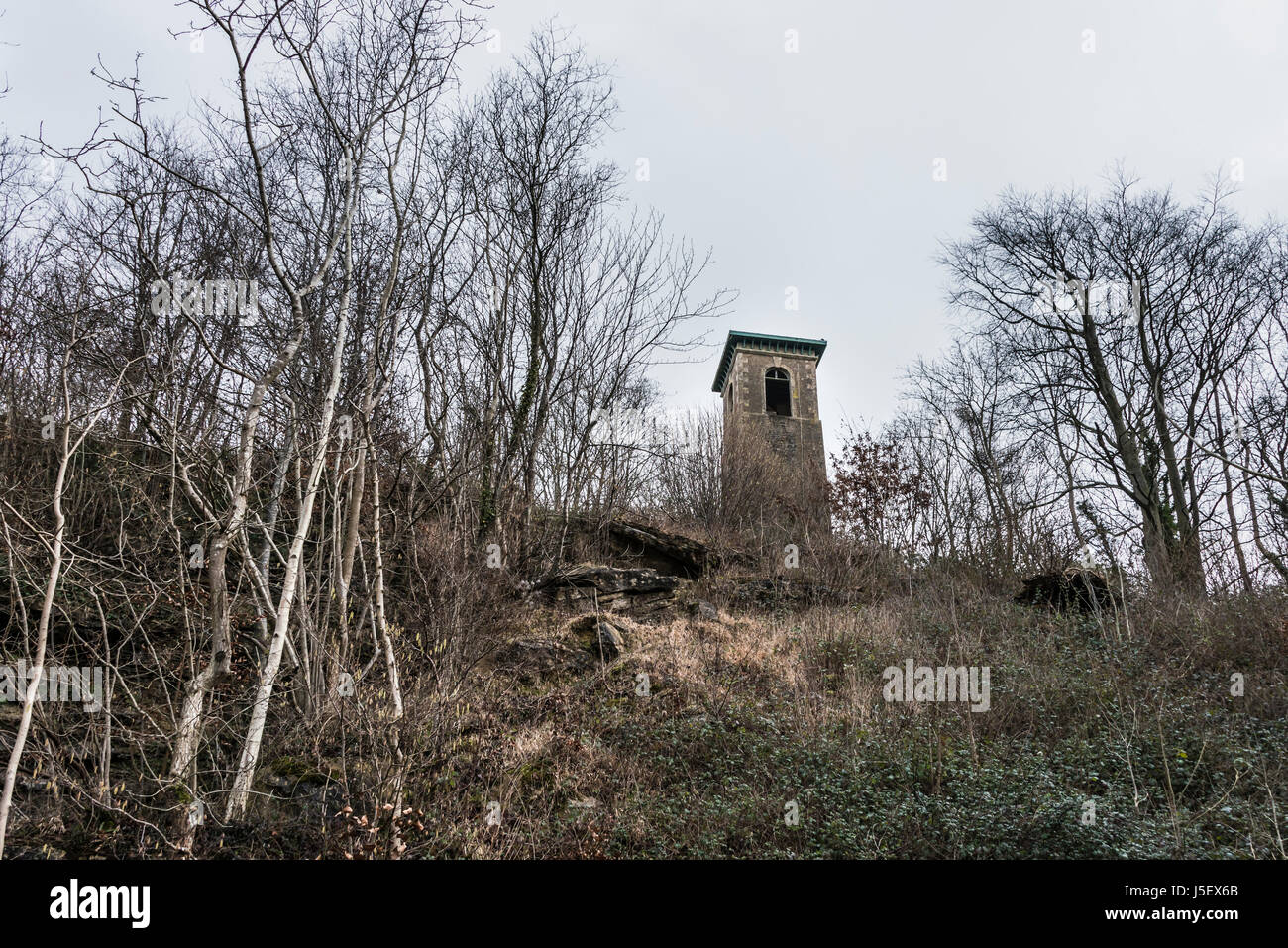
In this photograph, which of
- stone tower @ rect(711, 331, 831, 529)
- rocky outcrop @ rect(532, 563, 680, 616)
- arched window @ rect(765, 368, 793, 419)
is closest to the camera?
rocky outcrop @ rect(532, 563, 680, 616)

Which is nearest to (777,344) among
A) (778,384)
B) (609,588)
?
(778,384)

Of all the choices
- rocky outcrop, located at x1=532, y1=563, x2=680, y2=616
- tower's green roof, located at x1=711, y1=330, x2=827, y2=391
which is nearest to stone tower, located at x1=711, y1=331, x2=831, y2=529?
tower's green roof, located at x1=711, y1=330, x2=827, y2=391

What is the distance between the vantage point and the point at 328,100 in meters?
6.46

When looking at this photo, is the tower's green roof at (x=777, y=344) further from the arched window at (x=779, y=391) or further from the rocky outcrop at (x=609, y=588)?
the rocky outcrop at (x=609, y=588)

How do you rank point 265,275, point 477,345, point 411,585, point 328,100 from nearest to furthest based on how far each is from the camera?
point 328,100, point 411,585, point 265,275, point 477,345

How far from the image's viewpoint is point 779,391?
30.0 metres

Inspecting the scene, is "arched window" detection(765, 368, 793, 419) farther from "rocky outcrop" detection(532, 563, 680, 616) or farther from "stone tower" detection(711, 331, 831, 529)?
"rocky outcrop" detection(532, 563, 680, 616)

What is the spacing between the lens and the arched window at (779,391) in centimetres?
2952

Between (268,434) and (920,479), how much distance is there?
10.9 meters

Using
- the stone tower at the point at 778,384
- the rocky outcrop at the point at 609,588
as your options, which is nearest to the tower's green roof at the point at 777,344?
the stone tower at the point at 778,384

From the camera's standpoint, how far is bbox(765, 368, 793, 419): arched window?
96.8 feet
